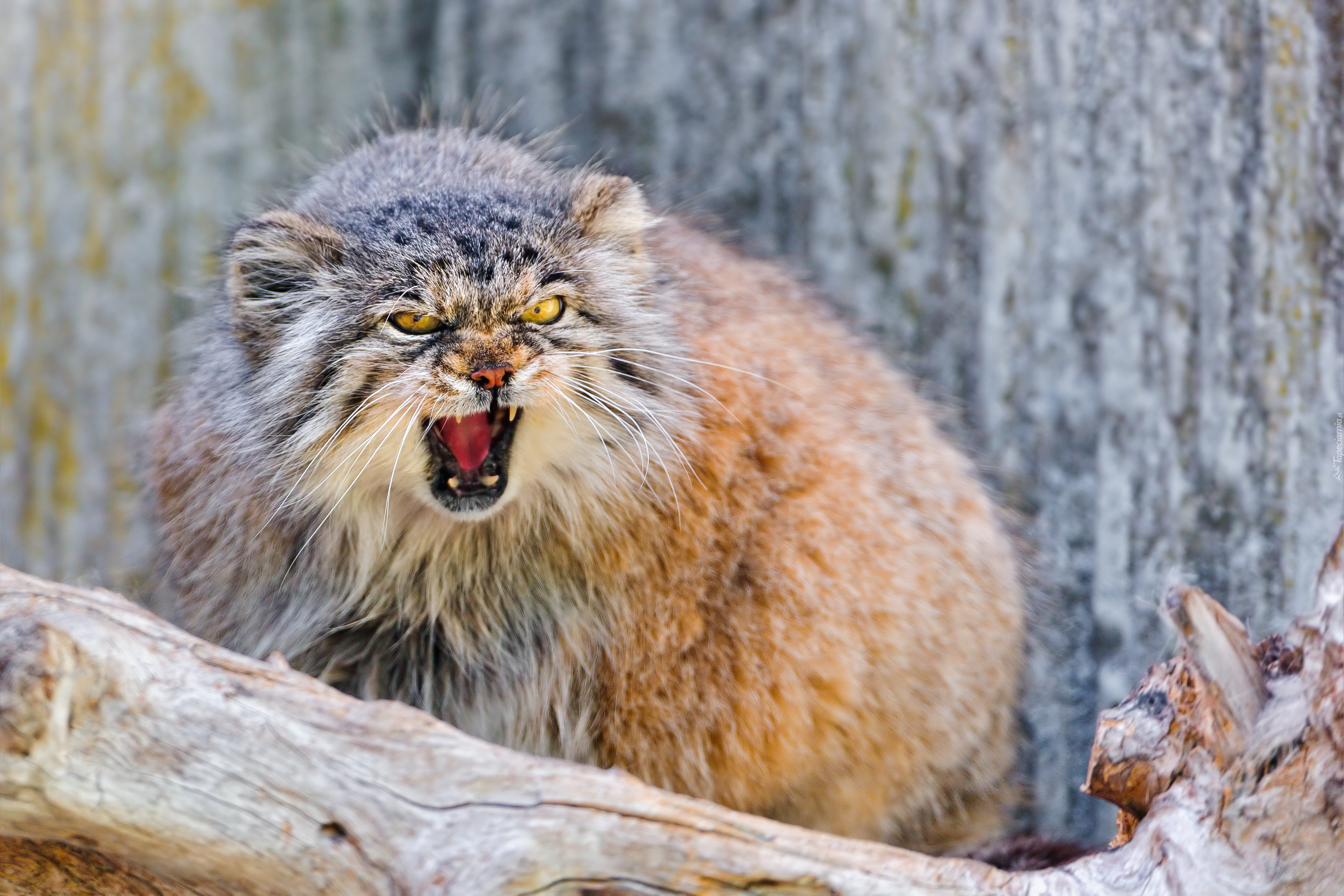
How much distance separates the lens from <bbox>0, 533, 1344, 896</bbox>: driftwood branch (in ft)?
6.80

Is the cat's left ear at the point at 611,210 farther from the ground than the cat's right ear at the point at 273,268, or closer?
farther from the ground

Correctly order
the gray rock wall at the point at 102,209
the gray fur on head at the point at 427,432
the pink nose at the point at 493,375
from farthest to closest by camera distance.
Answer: the gray rock wall at the point at 102,209 < the gray fur on head at the point at 427,432 < the pink nose at the point at 493,375

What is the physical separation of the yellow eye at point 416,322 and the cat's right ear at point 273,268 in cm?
22

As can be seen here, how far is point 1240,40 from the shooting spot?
3443 mm

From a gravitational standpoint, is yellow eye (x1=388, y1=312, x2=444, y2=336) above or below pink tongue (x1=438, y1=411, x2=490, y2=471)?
above

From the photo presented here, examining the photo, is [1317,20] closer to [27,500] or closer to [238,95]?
[238,95]

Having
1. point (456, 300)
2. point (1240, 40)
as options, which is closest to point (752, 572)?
point (456, 300)

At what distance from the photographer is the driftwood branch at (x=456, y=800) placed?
6.80 feet

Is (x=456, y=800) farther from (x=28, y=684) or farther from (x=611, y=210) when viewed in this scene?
(x=611, y=210)

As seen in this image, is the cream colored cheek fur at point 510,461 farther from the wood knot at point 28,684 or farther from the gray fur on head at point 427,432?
the wood knot at point 28,684

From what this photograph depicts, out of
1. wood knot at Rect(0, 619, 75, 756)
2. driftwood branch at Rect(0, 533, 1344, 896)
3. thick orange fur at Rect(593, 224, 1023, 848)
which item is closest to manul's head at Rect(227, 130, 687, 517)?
thick orange fur at Rect(593, 224, 1023, 848)

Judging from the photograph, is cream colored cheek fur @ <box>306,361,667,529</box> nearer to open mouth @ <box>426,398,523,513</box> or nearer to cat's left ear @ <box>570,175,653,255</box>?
open mouth @ <box>426,398,523,513</box>

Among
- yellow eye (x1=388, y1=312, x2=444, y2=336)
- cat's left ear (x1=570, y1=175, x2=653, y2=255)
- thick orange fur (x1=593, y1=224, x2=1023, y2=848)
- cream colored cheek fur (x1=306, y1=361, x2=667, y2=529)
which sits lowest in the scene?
thick orange fur (x1=593, y1=224, x2=1023, y2=848)

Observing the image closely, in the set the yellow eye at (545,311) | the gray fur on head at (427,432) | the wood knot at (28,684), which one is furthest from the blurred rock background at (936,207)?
the wood knot at (28,684)
